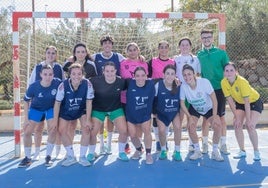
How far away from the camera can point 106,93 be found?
5.66 metres

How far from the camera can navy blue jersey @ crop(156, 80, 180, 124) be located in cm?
576

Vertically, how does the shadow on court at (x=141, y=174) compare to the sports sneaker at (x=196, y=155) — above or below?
below

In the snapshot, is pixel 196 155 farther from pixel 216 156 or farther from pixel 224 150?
pixel 224 150

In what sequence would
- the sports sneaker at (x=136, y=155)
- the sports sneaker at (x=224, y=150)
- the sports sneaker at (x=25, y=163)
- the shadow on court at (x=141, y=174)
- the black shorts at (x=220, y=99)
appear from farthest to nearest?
the sports sneaker at (x=224, y=150) < the black shorts at (x=220, y=99) < the sports sneaker at (x=136, y=155) < the sports sneaker at (x=25, y=163) < the shadow on court at (x=141, y=174)

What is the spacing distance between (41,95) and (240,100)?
300cm

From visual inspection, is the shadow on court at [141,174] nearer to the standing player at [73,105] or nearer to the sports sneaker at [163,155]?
the sports sneaker at [163,155]

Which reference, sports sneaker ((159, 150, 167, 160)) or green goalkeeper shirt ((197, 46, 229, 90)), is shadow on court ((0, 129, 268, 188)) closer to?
sports sneaker ((159, 150, 167, 160))

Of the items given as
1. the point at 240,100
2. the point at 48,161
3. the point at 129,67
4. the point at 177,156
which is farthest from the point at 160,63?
the point at 48,161

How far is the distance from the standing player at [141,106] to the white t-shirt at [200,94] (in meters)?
0.52

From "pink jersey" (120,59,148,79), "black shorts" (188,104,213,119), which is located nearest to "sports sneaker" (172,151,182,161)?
"black shorts" (188,104,213,119)

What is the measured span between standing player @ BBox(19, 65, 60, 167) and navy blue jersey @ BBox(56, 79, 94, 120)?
19cm

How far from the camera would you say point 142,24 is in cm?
798

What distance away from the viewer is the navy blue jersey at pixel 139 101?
5.64 metres

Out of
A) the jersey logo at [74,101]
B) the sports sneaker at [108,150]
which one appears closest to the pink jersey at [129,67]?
the jersey logo at [74,101]
